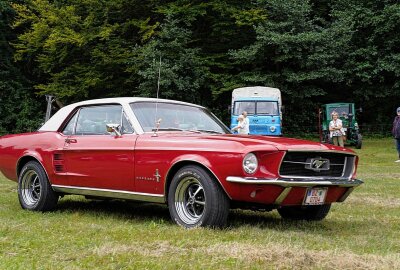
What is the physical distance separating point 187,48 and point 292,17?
6.05 metres

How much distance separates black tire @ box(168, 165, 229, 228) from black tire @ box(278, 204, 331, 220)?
151cm

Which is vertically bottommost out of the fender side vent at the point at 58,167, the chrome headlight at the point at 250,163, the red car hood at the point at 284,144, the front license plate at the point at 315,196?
the front license plate at the point at 315,196

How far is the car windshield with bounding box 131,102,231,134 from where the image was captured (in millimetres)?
6891

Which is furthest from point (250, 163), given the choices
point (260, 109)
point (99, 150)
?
point (260, 109)

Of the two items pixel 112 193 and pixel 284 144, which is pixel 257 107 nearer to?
pixel 112 193

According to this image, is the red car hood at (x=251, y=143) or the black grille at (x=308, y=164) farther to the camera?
the black grille at (x=308, y=164)

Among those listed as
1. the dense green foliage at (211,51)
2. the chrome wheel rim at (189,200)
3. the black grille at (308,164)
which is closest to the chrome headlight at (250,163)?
the black grille at (308,164)

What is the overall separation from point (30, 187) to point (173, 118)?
2.35 m

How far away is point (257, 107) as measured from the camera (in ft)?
82.1

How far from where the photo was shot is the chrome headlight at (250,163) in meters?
5.61

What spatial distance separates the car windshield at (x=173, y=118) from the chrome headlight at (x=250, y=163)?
1.49m

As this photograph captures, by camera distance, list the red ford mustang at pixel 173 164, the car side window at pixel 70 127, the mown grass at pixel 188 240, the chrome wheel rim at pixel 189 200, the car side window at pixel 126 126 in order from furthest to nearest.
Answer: the car side window at pixel 70 127 → the car side window at pixel 126 126 → the chrome wheel rim at pixel 189 200 → the red ford mustang at pixel 173 164 → the mown grass at pixel 188 240

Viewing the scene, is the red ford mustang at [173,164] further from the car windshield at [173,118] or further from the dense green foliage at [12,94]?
the dense green foliage at [12,94]

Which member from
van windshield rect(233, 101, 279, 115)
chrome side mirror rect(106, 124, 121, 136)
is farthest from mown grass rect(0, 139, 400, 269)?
van windshield rect(233, 101, 279, 115)
